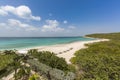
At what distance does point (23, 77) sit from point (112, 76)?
22.3ft

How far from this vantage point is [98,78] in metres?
7.14

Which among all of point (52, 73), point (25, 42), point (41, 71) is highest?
point (52, 73)

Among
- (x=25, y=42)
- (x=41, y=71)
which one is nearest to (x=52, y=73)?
(x=41, y=71)

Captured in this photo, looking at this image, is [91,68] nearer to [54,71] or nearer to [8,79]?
[54,71]

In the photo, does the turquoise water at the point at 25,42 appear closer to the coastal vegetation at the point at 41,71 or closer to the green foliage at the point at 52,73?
the coastal vegetation at the point at 41,71

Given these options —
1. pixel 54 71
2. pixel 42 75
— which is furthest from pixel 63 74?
pixel 42 75

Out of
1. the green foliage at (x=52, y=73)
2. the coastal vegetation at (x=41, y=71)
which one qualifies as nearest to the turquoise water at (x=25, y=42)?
the coastal vegetation at (x=41, y=71)

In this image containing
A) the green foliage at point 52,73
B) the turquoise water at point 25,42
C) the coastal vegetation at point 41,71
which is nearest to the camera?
the green foliage at point 52,73

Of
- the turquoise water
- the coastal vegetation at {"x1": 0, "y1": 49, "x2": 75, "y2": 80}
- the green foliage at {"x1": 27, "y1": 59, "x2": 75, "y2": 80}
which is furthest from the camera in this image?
the turquoise water

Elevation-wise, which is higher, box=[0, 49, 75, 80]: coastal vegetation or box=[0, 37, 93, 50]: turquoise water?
box=[0, 49, 75, 80]: coastal vegetation

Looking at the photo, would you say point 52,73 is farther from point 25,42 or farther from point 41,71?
point 25,42

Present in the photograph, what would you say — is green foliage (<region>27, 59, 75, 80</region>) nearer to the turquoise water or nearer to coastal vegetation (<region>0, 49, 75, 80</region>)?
coastal vegetation (<region>0, 49, 75, 80</region>)

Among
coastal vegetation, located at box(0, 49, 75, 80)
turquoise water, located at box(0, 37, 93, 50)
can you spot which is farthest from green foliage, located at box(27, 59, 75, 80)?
turquoise water, located at box(0, 37, 93, 50)

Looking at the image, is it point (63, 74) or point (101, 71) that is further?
point (101, 71)
